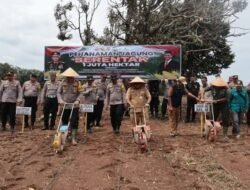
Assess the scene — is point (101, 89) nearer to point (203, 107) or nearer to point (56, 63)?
point (203, 107)

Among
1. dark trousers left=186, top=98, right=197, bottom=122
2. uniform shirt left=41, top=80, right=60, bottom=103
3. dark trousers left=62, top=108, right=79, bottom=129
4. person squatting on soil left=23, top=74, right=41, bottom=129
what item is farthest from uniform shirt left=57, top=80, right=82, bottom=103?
dark trousers left=186, top=98, right=197, bottom=122

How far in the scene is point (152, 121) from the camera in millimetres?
18156

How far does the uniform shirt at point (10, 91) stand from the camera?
14719 millimetres

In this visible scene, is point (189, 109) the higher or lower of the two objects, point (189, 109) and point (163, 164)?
the higher

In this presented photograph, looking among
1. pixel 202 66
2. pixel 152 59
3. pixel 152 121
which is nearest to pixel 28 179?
pixel 152 121

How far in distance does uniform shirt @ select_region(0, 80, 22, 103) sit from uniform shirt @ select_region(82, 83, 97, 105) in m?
1.94

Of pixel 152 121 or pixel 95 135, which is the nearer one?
pixel 95 135

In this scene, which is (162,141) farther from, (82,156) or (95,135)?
(82,156)

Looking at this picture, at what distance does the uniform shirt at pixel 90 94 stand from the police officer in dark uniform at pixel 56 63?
16.3 ft

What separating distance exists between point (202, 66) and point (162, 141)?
90.8ft

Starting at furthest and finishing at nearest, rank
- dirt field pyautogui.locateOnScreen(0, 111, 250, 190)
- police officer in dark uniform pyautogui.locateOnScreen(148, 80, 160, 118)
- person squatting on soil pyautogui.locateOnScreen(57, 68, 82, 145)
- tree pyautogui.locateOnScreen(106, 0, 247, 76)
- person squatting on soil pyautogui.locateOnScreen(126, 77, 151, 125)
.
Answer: tree pyautogui.locateOnScreen(106, 0, 247, 76)
police officer in dark uniform pyautogui.locateOnScreen(148, 80, 160, 118)
person squatting on soil pyautogui.locateOnScreen(126, 77, 151, 125)
person squatting on soil pyautogui.locateOnScreen(57, 68, 82, 145)
dirt field pyautogui.locateOnScreen(0, 111, 250, 190)

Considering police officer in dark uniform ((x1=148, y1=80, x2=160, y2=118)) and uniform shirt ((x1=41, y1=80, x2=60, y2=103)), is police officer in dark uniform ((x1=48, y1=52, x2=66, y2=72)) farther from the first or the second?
uniform shirt ((x1=41, y1=80, x2=60, y2=103))

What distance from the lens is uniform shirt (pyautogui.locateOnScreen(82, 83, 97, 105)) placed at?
14.7 meters

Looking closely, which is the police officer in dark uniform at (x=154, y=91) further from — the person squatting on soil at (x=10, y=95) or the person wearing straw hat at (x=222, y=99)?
the person squatting on soil at (x=10, y=95)
